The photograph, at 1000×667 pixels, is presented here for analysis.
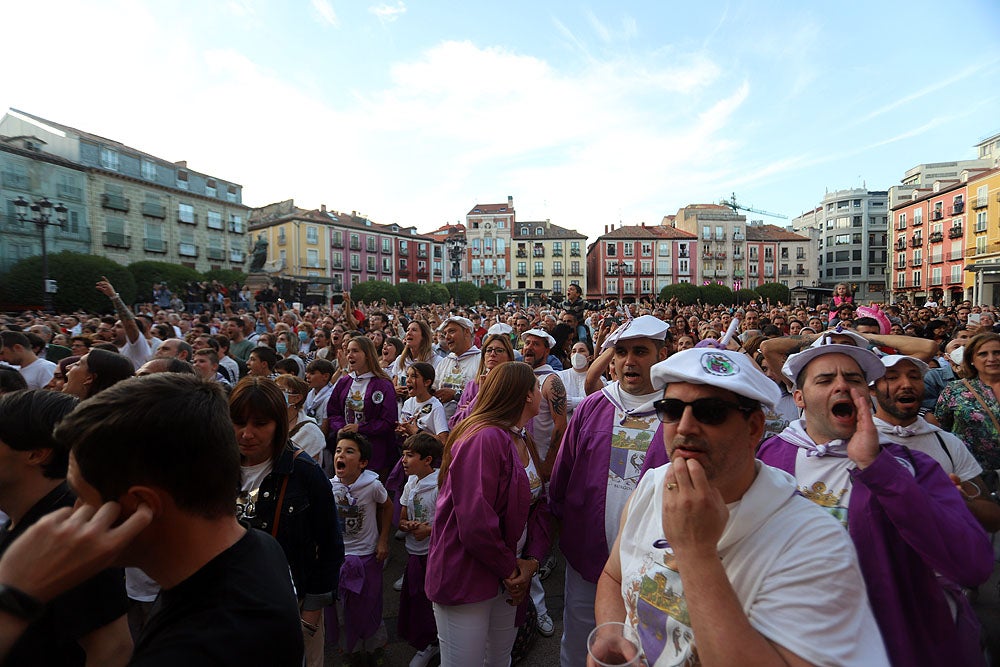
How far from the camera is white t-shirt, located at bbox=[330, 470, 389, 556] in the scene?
354 cm

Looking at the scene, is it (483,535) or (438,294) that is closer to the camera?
(483,535)

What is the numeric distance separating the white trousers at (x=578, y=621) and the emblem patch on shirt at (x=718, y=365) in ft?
6.01

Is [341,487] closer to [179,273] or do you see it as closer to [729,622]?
[729,622]

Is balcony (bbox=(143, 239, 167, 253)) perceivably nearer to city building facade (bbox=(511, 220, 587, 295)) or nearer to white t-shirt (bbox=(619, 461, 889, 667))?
city building facade (bbox=(511, 220, 587, 295))

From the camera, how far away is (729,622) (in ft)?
3.88

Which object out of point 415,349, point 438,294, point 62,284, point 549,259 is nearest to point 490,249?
point 549,259

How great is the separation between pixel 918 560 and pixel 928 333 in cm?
886

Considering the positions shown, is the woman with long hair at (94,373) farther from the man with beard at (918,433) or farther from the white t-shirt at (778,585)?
the man with beard at (918,433)

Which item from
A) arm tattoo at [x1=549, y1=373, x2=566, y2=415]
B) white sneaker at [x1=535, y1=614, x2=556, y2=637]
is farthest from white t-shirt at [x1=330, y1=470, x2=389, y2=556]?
arm tattoo at [x1=549, y1=373, x2=566, y2=415]

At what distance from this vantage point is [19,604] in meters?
1.01

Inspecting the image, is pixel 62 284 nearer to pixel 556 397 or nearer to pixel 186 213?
pixel 186 213

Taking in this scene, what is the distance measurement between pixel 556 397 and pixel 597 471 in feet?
3.94

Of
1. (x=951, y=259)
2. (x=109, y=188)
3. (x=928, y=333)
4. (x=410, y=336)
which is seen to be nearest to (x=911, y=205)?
(x=951, y=259)

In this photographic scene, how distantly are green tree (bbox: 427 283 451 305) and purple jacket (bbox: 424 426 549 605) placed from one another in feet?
175
